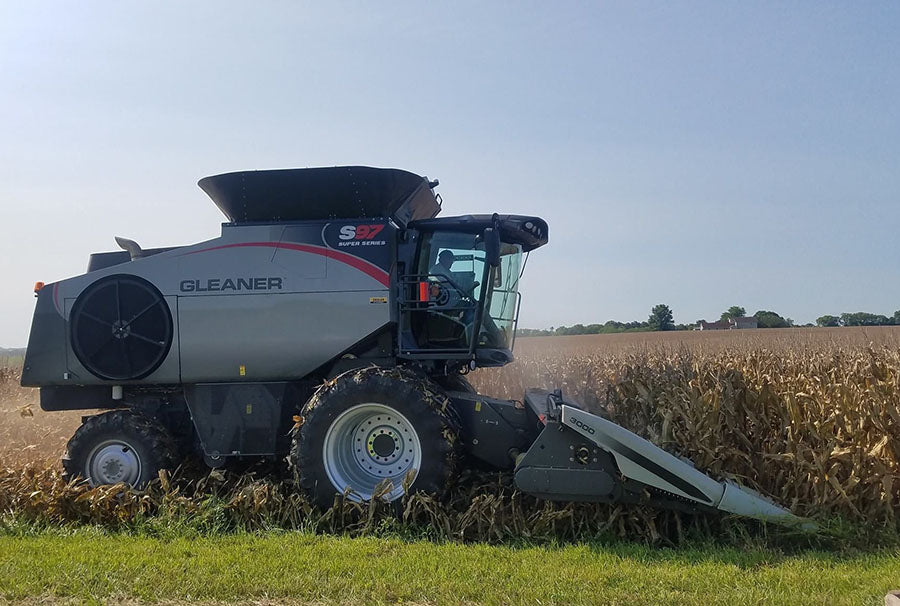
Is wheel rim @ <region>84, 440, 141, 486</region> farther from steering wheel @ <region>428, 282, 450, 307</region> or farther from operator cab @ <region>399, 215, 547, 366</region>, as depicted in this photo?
steering wheel @ <region>428, 282, 450, 307</region>

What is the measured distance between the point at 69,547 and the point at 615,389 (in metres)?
5.55

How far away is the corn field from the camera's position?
6.45 m

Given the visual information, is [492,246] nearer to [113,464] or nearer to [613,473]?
[613,473]

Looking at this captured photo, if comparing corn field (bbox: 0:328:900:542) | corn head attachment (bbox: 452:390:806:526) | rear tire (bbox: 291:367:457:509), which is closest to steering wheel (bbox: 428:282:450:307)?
rear tire (bbox: 291:367:457:509)

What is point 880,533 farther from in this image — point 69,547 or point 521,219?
point 69,547

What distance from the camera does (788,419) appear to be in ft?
23.2

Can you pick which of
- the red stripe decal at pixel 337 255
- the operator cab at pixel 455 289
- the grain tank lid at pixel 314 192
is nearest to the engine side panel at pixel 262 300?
the red stripe decal at pixel 337 255

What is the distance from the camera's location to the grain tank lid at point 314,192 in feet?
24.6

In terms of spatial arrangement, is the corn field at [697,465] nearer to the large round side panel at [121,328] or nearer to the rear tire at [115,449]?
the rear tire at [115,449]

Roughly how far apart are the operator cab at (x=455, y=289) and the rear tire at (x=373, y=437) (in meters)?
0.63

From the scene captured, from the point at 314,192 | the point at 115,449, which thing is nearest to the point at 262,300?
the point at 314,192

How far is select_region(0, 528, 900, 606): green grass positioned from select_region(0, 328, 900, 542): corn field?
0.50 metres

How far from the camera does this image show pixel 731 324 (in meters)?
33.9

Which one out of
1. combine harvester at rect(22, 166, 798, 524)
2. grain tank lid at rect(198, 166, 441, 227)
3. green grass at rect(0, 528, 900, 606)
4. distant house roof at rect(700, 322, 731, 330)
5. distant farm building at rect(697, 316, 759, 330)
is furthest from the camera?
distant house roof at rect(700, 322, 731, 330)
